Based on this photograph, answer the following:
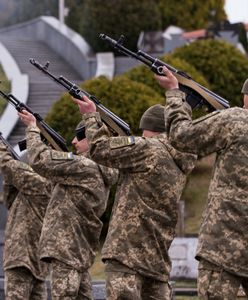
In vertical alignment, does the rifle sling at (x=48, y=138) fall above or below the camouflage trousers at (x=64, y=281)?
above

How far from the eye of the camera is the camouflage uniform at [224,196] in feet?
23.2

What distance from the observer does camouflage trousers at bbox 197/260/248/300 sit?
23.0 ft

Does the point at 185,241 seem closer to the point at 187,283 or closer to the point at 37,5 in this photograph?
the point at 187,283

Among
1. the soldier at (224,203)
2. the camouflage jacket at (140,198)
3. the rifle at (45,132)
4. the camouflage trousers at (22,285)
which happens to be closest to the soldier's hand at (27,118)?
the rifle at (45,132)

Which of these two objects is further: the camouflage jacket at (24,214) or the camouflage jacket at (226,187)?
the camouflage jacket at (24,214)

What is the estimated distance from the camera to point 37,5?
52.8 metres

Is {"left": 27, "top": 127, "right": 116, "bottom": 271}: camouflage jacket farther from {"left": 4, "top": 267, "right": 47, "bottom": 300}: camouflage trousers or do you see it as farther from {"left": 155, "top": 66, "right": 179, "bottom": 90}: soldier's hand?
{"left": 155, "top": 66, "right": 179, "bottom": 90}: soldier's hand

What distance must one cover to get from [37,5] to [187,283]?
40.6 meters

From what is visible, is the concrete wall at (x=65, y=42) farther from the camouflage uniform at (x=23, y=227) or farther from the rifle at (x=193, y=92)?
the rifle at (x=193, y=92)

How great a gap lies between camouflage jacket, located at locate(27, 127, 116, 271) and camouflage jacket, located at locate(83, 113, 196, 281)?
0.85 metres

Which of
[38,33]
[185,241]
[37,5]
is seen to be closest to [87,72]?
[38,33]

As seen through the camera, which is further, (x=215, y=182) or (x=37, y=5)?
(x=37, y=5)

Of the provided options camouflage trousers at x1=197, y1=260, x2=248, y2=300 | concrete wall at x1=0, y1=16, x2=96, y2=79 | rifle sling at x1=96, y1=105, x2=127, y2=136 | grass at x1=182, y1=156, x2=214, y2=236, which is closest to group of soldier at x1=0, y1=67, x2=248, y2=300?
camouflage trousers at x1=197, y1=260, x2=248, y2=300

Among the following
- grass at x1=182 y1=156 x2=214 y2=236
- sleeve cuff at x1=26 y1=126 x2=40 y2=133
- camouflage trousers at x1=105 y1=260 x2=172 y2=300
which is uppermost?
sleeve cuff at x1=26 y1=126 x2=40 y2=133
